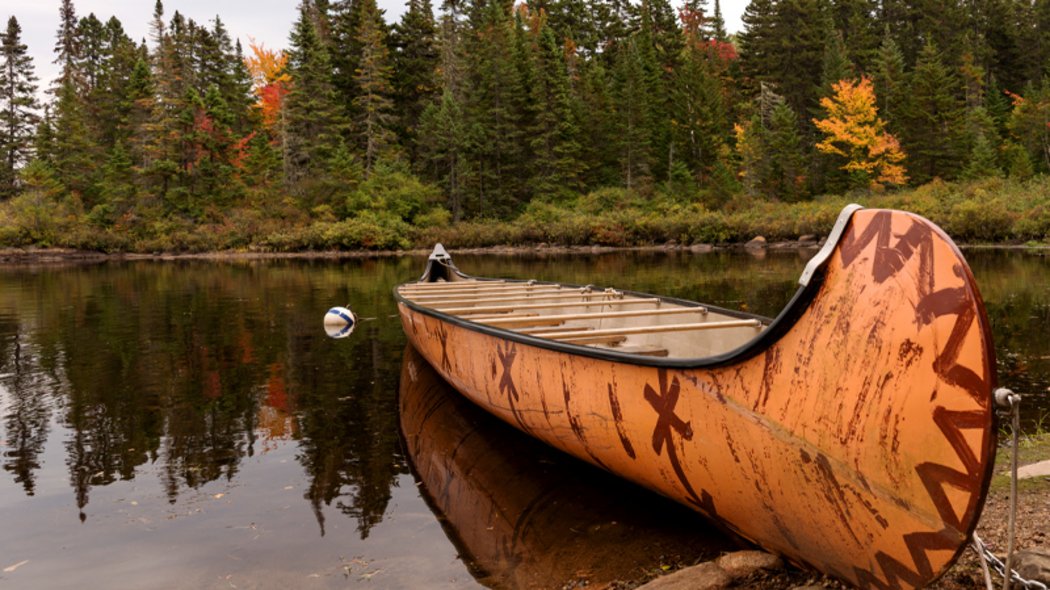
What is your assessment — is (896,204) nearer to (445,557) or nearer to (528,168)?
(528,168)

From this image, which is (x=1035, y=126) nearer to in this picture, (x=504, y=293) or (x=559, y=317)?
(x=504, y=293)

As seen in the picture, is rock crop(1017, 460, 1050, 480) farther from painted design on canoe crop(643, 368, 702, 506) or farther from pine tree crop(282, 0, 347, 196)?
pine tree crop(282, 0, 347, 196)

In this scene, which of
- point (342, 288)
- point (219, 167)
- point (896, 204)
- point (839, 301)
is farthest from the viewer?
point (219, 167)

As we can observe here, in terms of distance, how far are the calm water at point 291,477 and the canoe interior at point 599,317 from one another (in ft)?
3.33

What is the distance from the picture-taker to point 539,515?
191 inches

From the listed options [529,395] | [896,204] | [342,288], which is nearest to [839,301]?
[529,395]

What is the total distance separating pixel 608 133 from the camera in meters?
52.2

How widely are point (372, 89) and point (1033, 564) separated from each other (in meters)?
53.1

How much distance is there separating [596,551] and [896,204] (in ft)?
120

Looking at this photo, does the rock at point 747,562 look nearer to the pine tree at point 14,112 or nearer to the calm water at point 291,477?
the calm water at point 291,477

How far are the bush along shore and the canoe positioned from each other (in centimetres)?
3410

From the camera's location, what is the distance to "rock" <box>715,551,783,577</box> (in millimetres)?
3594

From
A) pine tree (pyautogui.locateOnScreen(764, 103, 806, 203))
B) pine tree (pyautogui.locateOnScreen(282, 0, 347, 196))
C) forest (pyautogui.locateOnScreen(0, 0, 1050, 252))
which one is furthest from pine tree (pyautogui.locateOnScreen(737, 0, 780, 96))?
pine tree (pyautogui.locateOnScreen(282, 0, 347, 196))

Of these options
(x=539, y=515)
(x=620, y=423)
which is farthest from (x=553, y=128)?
(x=620, y=423)
